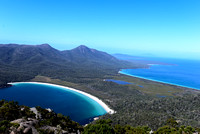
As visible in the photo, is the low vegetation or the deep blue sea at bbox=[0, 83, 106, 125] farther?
the deep blue sea at bbox=[0, 83, 106, 125]

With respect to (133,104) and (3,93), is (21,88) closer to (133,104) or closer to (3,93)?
(3,93)

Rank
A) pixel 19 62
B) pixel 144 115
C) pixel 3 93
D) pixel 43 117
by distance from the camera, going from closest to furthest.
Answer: pixel 43 117 → pixel 144 115 → pixel 3 93 → pixel 19 62

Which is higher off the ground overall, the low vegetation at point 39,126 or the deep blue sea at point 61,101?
the low vegetation at point 39,126

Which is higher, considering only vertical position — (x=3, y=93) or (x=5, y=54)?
(x=5, y=54)

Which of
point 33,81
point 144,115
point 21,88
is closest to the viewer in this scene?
point 144,115

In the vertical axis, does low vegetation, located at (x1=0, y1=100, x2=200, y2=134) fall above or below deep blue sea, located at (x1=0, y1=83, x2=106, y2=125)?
above

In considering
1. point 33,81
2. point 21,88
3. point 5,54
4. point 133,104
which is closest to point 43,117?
point 133,104

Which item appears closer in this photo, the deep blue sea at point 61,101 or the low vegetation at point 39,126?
the low vegetation at point 39,126

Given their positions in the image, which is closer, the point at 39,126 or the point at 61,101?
the point at 39,126
